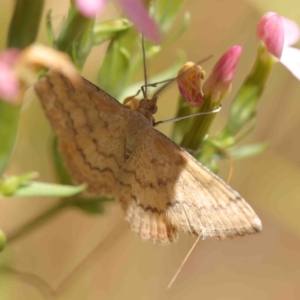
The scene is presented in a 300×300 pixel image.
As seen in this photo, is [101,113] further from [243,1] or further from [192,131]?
[243,1]

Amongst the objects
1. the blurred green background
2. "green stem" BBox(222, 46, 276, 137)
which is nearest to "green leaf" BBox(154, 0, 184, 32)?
"green stem" BBox(222, 46, 276, 137)

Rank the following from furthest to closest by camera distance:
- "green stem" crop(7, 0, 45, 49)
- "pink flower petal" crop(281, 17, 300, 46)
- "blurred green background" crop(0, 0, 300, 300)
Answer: "blurred green background" crop(0, 0, 300, 300) < "pink flower petal" crop(281, 17, 300, 46) < "green stem" crop(7, 0, 45, 49)

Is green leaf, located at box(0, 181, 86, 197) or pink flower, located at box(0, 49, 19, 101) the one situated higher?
pink flower, located at box(0, 49, 19, 101)

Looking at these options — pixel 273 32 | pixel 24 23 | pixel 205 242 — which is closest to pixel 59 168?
pixel 24 23

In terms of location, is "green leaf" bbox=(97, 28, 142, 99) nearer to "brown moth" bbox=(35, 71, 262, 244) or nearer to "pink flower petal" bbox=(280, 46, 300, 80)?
"brown moth" bbox=(35, 71, 262, 244)

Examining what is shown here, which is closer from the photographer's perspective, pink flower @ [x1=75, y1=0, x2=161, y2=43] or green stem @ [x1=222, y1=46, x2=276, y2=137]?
pink flower @ [x1=75, y1=0, x2=161, y2=43]

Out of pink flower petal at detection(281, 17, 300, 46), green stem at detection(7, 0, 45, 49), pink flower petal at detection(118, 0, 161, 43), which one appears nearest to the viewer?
pink flower petal at detection(118, 0, 161, 43)

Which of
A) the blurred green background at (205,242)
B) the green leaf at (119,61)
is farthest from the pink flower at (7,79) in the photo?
the blurred green background at (205,242)

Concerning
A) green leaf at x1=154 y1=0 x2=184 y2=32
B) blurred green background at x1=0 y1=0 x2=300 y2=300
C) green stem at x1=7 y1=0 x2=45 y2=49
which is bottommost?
blurred green background at x1=0 y1=0 x2=300 y2=300
